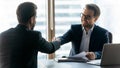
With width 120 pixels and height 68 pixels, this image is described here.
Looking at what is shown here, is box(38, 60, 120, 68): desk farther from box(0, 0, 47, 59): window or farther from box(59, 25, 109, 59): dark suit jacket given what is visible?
box(0, 0, 47, 59): window

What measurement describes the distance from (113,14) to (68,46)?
0.91 metres

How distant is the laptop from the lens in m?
2.22

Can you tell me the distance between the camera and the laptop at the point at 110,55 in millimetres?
2217

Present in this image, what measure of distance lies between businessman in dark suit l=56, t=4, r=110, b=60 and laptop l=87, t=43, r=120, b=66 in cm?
59

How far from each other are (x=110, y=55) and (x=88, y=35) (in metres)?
0.80

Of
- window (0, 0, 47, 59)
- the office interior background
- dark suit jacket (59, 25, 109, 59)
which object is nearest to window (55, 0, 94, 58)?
the office interior background

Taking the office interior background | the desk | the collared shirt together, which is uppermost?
the office interior background

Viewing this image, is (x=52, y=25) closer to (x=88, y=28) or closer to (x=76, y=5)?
(x=76, y=5)

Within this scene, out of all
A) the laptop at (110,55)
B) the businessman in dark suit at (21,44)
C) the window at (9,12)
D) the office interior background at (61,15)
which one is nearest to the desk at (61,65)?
the laptop at (110,55)

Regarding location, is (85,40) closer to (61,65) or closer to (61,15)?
(61,65)

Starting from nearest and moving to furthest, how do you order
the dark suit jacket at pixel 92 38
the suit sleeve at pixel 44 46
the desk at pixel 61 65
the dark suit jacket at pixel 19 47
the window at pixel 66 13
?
the dark suit jacket at pixel 19 47 → the suit sleeve at pixel 44 46 → the desk at pixel 61 65 → the dark suit jacket at pixel 92 38 → the window at pixel 66 13

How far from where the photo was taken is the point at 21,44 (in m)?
2.07

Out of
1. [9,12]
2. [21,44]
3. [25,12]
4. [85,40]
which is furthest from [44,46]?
[9,12]

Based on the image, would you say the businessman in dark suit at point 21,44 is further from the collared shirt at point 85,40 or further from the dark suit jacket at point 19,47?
the collared shirt at point 85,40
